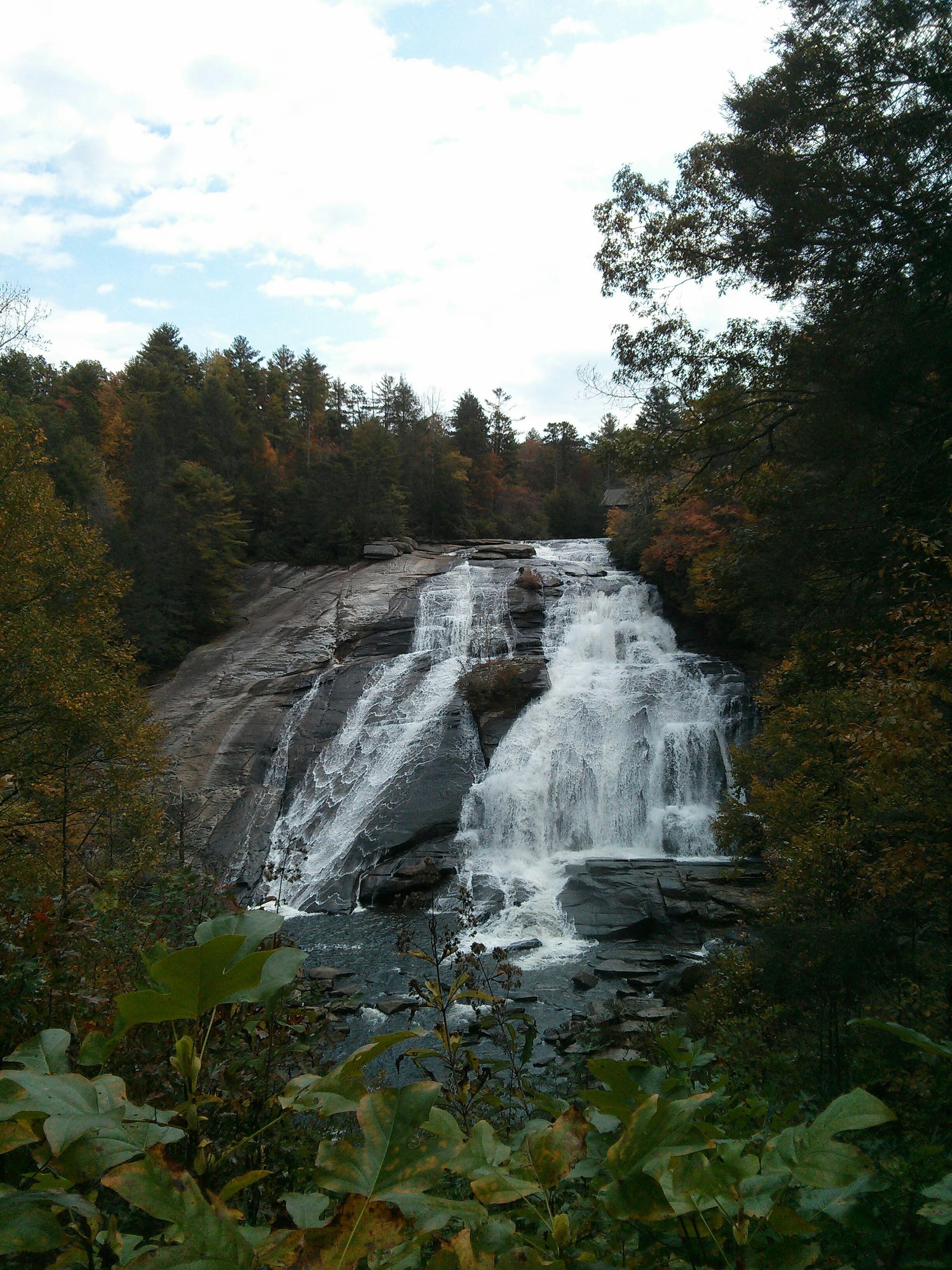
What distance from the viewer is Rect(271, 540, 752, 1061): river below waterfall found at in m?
14.0

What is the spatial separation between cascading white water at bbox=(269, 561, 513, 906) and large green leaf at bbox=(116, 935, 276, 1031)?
1531 cm

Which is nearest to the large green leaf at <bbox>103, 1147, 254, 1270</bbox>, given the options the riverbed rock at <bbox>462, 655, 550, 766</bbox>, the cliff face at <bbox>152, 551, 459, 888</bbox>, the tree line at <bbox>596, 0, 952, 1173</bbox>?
the tree line at <bbox>596, 0, 952, 1173</bbox>

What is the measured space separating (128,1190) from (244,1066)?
7.24ft

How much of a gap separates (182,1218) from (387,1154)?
0.72ft

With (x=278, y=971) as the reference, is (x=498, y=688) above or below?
below

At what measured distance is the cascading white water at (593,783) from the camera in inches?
631

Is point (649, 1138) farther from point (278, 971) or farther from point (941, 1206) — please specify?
point (278, 971)

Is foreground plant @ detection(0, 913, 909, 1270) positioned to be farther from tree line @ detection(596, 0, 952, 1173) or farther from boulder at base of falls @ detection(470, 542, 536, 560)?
boulder at base of falls @ detection(470, 542, 536, 560)

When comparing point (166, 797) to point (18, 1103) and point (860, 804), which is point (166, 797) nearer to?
point (860, 804)

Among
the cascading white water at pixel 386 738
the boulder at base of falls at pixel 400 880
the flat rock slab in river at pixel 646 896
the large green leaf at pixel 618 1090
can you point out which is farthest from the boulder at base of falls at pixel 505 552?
the large green leaf at pixel 618 1090

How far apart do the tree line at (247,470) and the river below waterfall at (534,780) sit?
680 cm

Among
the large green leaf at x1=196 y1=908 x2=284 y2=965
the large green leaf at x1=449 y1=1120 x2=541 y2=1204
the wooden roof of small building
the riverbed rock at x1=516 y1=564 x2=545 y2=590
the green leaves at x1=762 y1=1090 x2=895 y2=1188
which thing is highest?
the wooden roof of small building

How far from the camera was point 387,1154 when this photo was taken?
0.86 meters

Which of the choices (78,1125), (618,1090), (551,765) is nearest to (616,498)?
(551,765)
